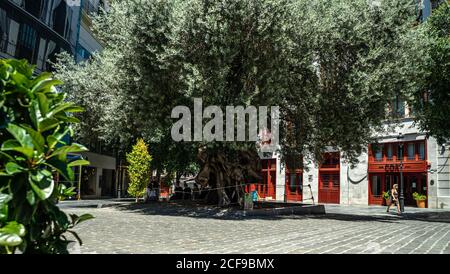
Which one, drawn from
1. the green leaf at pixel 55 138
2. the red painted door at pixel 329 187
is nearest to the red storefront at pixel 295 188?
the red painted door at pixel 329 187

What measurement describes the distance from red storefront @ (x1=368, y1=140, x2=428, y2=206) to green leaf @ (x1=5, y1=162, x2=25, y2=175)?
31.6 meters

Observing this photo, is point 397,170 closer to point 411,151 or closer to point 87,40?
point 411,151

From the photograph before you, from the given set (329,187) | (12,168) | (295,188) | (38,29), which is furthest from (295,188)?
(12,168)

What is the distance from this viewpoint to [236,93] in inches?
655

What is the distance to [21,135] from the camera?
2.54 m

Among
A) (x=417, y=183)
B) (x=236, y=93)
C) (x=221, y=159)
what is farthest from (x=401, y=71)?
(x=417, y=183)

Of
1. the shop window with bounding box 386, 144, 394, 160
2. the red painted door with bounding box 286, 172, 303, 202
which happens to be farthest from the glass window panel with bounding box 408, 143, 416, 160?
the red painted door with bounding box 286, 172, 303, 202

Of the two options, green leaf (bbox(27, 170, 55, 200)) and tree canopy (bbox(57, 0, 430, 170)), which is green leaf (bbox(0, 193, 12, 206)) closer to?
green leaf (bbox(27, 170, 55, 200))

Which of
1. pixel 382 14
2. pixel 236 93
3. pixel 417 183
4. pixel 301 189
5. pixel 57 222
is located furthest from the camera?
pixel 301 189

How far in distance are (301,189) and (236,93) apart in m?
27.6

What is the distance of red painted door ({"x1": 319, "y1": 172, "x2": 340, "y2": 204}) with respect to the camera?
127 ft

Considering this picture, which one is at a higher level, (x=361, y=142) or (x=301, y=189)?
(x=361, y=142)

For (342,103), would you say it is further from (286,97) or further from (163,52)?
(163,52)

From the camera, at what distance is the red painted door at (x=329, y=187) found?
127 feet
